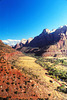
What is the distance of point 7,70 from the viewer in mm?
12805

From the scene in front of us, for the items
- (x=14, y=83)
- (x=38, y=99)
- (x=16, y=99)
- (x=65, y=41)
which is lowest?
(x=38, y=99)

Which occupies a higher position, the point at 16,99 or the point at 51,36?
the point at 51,36

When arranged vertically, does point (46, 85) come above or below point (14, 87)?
below

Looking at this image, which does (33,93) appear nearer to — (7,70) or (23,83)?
(23,83)

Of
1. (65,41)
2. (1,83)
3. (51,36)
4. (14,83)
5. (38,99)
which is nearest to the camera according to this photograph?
(38,99)

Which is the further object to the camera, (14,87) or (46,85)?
(46,85)

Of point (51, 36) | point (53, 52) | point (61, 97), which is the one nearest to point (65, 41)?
point (53, 52)

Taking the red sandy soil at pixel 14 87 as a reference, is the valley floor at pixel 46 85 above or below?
below

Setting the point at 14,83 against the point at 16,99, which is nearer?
the point at 16,99

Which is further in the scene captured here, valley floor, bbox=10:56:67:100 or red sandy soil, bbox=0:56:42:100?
valley floor, bbox=10:56:67:100

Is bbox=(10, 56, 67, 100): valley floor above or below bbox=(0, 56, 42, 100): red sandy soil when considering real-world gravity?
below

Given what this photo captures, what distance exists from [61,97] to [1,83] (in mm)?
9604

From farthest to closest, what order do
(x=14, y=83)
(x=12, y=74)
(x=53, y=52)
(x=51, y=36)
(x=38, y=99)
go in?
(x=51, y=36) → (x=53, y=52) → (x=12, y=74) → (x=14, y=83) → (x=38, y=99)

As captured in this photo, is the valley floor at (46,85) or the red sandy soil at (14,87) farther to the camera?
the valley floor at (46,85)
